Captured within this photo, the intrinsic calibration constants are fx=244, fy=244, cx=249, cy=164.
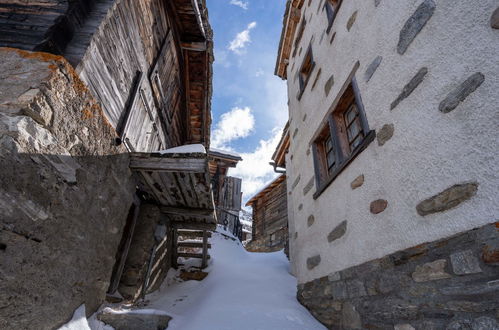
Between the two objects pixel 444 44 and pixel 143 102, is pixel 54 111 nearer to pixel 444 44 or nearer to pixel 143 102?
pixel 143 102

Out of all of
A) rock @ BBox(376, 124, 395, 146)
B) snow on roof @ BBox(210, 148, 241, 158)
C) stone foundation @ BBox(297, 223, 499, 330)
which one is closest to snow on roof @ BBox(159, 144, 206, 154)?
rock @ BBox(376, 124, 395, 146)

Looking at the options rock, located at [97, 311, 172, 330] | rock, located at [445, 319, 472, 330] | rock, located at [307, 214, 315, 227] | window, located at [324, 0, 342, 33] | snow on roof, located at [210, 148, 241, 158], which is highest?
snow on roof, located at [210, 148, 241, 158]

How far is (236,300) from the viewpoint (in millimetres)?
4711

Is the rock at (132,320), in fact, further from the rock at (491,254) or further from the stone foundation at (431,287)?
the rock at (491,254)

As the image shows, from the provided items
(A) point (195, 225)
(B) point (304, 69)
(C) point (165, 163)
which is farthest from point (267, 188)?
(C) point (165, 163)

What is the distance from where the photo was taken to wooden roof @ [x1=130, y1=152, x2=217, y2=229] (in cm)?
398

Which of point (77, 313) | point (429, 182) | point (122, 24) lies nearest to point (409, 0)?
Answer: point (429, 182)

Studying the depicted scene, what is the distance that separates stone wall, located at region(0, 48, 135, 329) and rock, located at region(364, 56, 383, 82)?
3302 millimetres

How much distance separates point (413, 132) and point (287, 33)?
7.08m

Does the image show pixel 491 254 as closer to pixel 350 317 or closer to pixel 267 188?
pixel 350 317

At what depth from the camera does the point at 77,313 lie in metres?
2.61

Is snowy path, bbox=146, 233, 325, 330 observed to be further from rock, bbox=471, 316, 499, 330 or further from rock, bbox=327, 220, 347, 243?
rock, bbox=471, 316, 499, 330

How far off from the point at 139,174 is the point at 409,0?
14.5ft

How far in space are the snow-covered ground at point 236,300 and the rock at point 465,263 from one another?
2.40m
